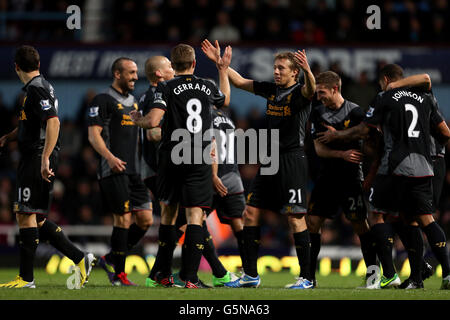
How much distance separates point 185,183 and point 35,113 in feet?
5.23

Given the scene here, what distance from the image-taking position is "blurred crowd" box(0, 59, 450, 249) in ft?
46.3

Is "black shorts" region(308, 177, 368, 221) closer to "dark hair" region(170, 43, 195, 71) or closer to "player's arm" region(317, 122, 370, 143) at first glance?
"player's arm" region(317, 122, 370, 143)

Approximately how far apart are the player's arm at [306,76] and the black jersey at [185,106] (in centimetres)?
94

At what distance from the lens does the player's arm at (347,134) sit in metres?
8.39

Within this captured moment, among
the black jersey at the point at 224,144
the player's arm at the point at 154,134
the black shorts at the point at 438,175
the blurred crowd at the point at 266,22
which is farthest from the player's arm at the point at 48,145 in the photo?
the blurred crowd at the point at 266,22

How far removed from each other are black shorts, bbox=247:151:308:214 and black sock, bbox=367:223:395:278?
2.72 feet

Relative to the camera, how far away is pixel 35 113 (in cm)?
792

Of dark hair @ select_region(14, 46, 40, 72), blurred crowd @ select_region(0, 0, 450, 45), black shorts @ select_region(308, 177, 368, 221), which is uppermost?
blurred crowd @ select_region(0, 0, 450, 45)

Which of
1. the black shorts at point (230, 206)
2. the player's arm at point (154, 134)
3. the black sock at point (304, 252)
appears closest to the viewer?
the black sock at point (304, 252)

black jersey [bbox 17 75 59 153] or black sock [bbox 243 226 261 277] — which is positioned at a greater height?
black jersey [bbox 17 75 59 153]

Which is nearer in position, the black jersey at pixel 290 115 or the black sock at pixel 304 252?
the black sock at pixel 304 252

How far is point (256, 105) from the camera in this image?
17.1 metres

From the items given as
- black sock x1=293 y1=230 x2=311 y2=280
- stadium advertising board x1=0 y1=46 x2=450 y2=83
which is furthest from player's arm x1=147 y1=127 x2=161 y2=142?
stadium advertising board x1=0 y1=46 x2=450 y2=83

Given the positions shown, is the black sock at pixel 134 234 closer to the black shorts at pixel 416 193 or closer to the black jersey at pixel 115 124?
the black jersey at pixel 115 124
